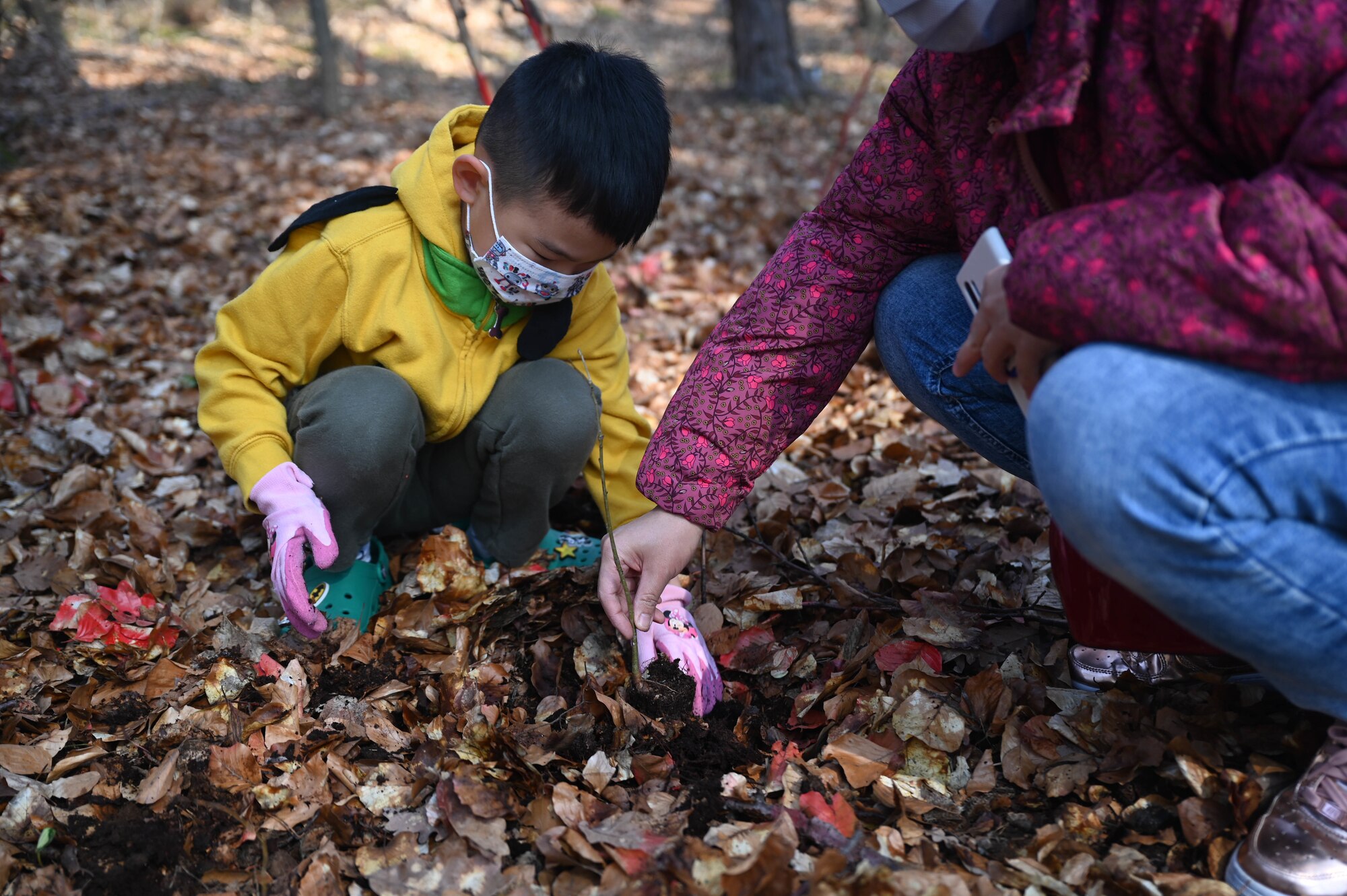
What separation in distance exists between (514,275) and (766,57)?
657cm

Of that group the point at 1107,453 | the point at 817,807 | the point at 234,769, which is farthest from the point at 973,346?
the point at 234,769

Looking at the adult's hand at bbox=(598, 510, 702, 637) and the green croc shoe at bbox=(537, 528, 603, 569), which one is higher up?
the adult's hand at bbox=(598, 510, 702, 637)

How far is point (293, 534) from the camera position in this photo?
5.95 feet

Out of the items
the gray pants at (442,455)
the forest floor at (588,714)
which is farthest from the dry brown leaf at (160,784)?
the gray pants at (442,455)

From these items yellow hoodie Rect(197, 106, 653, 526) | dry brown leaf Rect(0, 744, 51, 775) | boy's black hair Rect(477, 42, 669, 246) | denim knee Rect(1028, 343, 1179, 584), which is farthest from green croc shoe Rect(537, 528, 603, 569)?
denim knee Rect(1028, 343, 1179, 584)

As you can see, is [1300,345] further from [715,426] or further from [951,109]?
[715,426]

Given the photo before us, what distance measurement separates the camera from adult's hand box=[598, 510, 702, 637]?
1.65 metres

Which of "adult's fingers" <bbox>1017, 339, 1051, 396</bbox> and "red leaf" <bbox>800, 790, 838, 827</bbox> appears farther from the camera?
"red leaf" <bbox>800, 790, 838, 827</bbox>

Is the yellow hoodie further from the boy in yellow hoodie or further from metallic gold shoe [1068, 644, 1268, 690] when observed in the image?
metallic gold shoe [1068, 644, 1268, 690]

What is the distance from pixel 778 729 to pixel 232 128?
6342 mm

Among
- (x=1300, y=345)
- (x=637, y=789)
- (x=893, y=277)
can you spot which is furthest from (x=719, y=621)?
(x=1300, y=345)

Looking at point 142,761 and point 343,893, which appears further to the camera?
point 142,761

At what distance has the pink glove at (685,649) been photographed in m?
1.78

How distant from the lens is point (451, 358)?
6.85 feet
